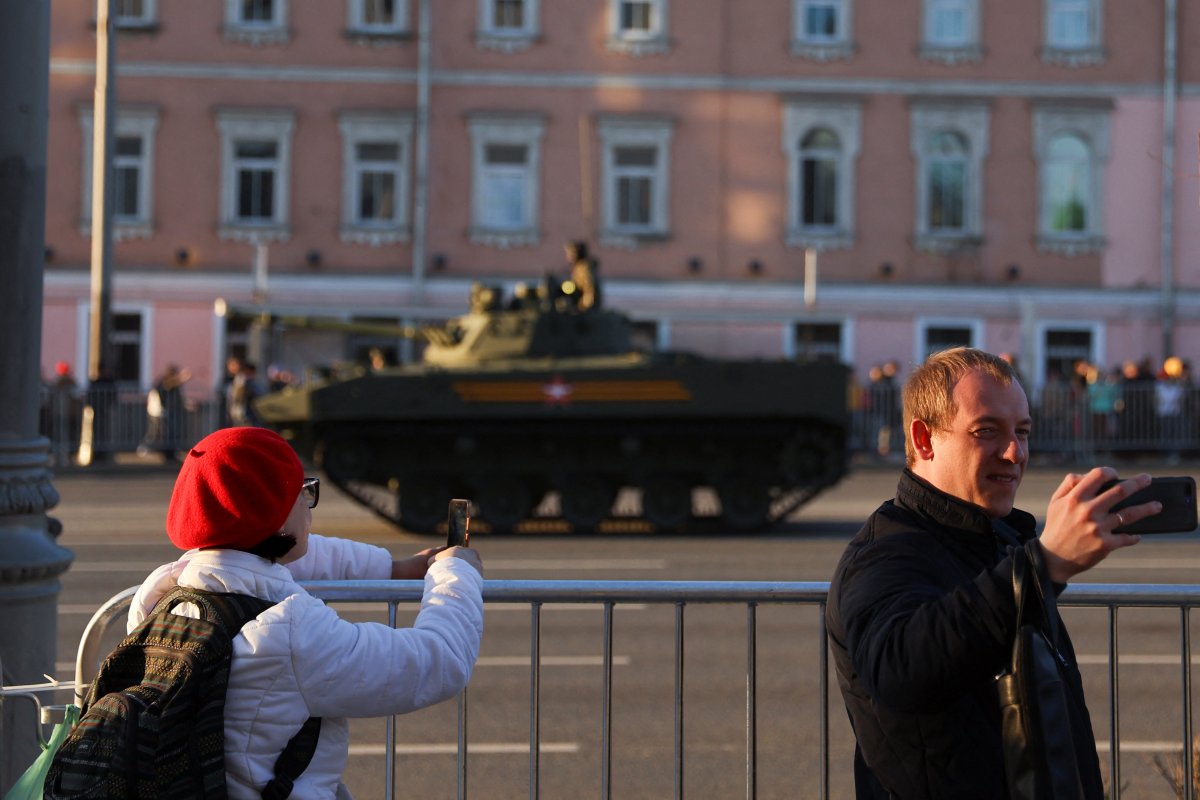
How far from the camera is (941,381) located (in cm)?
321

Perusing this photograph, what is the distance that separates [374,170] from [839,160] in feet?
26.6

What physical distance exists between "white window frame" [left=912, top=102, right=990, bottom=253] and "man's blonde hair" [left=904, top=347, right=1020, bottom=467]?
2884cm

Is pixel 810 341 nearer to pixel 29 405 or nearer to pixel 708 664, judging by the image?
pixel 708 664

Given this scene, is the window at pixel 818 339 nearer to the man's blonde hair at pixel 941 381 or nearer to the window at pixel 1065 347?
the window at pixel 1065 347

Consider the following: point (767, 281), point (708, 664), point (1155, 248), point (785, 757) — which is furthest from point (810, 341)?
point (785, 757)

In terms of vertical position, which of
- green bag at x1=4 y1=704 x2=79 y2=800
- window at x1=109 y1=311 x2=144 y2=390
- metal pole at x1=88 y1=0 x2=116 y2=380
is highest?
metal pole at x1=88 y1=0 x2=116 y2=380

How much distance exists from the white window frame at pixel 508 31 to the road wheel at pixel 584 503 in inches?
597

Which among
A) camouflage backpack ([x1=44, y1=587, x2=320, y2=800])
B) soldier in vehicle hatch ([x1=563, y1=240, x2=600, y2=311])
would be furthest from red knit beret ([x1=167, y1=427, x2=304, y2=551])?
soldier in vehicle hatch ([x1=563, y1=240, x2=600, y2=311])

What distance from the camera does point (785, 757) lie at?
281 inches

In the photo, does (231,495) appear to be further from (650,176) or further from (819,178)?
(819,178)

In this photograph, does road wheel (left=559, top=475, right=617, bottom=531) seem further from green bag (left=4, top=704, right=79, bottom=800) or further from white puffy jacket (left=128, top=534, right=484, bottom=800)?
white puffy jacket (left=128, top=534, right=484, bottom=800)

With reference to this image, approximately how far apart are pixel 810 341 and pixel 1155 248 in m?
6.32

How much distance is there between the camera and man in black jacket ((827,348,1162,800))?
9.16 feet

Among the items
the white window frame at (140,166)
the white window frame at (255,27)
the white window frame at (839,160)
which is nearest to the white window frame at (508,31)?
the white window frame at (255,27)
